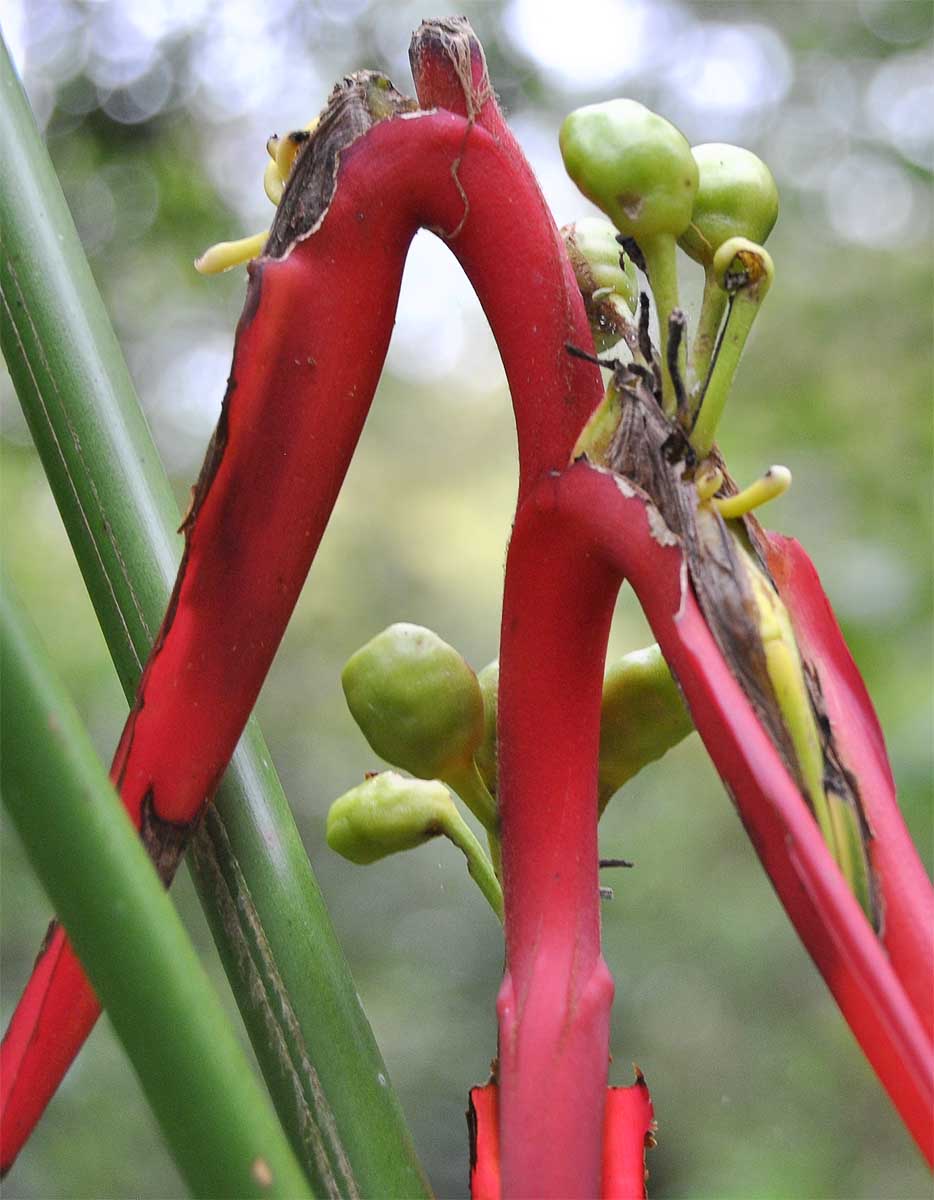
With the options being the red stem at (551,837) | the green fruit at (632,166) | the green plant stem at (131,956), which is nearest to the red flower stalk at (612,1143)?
the red stem at (551,837)

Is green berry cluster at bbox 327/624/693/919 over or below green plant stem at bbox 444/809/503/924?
over

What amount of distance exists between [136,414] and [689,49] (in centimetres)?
165

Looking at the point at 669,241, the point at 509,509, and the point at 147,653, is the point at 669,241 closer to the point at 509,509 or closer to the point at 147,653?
the point at 147,653

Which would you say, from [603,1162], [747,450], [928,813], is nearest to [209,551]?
[603,1162]

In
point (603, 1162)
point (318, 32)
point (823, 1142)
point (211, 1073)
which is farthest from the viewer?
point (318, 32)

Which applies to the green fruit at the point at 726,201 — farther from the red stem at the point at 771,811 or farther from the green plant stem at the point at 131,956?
the green plant stem at the point at 131,956

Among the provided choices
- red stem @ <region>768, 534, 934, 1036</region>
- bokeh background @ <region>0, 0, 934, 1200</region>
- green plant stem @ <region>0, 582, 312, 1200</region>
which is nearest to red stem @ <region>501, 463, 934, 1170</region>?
red stem @ <region>768, 534, 934, 1036</region>

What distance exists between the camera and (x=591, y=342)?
0.35 metres

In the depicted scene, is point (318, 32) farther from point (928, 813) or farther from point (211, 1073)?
point (211, 1073)

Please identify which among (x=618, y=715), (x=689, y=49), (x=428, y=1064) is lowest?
(x=618, y=715)

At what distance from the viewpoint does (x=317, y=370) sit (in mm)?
329

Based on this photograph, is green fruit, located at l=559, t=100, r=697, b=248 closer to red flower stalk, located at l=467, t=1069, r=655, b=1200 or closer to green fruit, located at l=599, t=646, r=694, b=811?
green fruit, located at l=599, t=646, r=694, b=811

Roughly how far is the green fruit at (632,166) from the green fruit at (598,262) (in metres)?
0.03

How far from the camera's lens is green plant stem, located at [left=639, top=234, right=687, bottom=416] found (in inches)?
12.9
